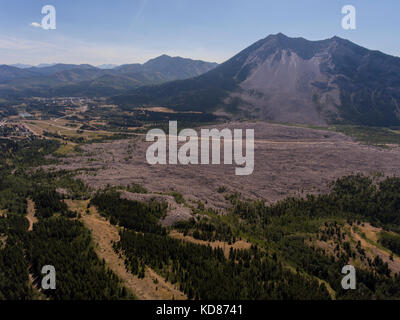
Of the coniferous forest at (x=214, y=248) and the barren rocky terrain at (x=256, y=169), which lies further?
the barren rocky terrain at (x=256, y=169)

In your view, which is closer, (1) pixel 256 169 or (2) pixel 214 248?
(2) pixel 214 248

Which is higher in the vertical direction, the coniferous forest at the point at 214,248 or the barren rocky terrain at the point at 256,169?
the barren rocky terrain at the point at 256,169

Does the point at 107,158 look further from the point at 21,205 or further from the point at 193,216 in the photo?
the point at 193,216

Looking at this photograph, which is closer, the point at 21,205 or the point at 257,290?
the point at 257,290

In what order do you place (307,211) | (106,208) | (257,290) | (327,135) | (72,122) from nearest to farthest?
(257,290)
(106,208)
(307,211)
(327,135)
(72,122)

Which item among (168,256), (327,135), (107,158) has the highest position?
(327,135)

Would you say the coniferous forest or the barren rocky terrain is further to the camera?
the barren rocky terrain

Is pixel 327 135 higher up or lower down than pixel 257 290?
higher up

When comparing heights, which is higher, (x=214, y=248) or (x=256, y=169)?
(x=256, y=169)

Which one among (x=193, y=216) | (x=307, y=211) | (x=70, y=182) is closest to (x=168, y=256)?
(x=193, y=216)

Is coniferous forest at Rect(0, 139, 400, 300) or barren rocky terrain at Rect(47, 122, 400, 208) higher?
barren rocky terrain at Rect(47, 122, 400, 208)
